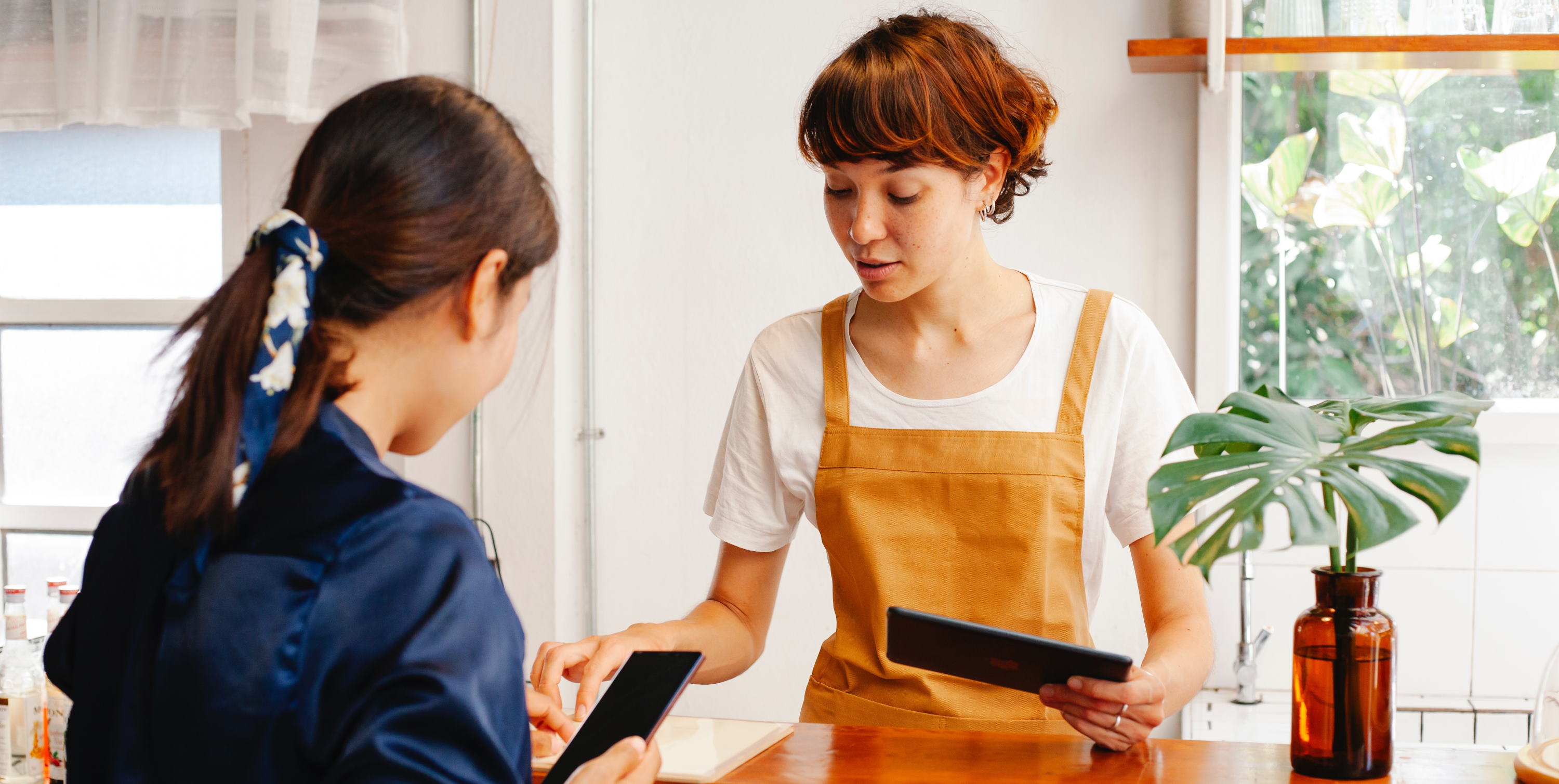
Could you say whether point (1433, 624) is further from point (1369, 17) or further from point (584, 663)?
point (584, 663)

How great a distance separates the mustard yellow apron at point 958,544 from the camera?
140 centimetres

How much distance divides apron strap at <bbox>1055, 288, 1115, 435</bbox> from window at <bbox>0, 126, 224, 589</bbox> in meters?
1.84

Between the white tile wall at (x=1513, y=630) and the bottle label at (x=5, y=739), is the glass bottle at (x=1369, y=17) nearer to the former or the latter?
the white tile wall at (x=1513, y=630)

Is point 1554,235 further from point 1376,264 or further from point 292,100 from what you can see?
point 292,100

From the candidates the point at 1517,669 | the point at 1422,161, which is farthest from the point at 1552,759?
the point at 1422,161

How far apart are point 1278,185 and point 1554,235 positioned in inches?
19.0

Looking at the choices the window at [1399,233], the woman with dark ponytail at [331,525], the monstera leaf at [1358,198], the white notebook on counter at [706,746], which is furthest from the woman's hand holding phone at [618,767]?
the monstera leaf at [1358,198]

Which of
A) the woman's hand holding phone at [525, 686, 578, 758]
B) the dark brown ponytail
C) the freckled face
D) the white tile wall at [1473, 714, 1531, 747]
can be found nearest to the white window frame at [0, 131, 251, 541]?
the freckled face

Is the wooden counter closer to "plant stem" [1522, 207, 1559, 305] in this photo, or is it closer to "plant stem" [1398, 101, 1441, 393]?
"plant stem" [1398, 101, 1441, 393]

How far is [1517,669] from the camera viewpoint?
212cm

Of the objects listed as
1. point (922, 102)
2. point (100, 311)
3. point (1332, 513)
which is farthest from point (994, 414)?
point (100, 311)

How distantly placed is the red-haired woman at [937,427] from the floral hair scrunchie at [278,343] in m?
0.60

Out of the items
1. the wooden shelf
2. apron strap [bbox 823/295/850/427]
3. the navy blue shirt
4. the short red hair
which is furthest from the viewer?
the wooden shelf

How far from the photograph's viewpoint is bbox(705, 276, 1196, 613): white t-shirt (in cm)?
142
